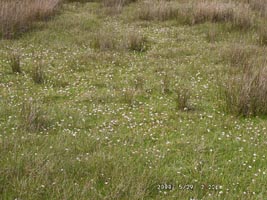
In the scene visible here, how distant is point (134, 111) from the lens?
730 cm

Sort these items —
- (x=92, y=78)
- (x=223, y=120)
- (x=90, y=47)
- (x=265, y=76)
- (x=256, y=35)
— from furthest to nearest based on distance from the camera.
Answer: (x=256, y=35) < (x=90, y=47) < (x=92, y=78) < (x=265, y=76) < (x=223, y=120)

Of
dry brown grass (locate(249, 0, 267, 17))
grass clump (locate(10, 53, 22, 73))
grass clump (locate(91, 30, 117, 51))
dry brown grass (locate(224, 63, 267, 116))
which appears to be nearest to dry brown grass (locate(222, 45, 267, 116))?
dry brown grass (locate(224, 63, 267, 116))

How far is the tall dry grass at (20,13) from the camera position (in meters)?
11.5

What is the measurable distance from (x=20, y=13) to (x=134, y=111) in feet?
21.6

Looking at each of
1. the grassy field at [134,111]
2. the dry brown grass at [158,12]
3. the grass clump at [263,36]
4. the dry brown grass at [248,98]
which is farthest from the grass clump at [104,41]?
the dry brown grass at [248,98]

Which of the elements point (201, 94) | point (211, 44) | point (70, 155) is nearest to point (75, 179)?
point (70, 155)

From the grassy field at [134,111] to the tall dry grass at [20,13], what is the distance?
0.27 m

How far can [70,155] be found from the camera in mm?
5449

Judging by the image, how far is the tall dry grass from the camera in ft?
37.9

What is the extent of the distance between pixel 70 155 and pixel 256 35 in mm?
8493

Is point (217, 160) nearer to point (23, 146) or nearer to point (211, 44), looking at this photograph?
point (23, 146)

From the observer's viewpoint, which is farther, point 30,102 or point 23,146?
point 30,102

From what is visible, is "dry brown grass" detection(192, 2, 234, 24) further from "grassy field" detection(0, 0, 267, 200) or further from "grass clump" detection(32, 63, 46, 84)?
"grass clump" detection(32, 63, 46, 84)
